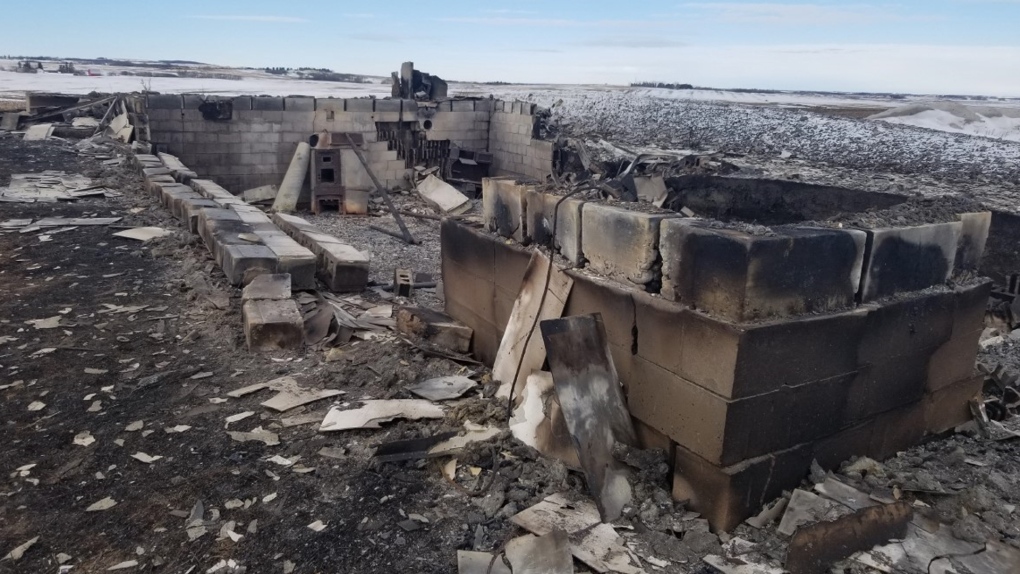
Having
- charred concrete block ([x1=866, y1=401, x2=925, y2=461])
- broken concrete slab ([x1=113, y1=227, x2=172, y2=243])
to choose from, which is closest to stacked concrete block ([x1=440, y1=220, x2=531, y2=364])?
charred concrete block ([x1=866, y1=401, x2=925, y2=461])

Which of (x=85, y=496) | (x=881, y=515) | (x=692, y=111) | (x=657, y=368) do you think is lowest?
(x=85, y=496)

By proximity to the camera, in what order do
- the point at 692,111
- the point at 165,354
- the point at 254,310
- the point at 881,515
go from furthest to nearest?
the point at 692,111 → the point at 254,310 → the point at 165,354 → the point at 881,515

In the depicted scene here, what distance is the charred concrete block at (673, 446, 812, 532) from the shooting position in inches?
128

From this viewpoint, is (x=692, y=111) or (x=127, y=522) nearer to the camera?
(x=127, y=522)

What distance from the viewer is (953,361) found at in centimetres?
423

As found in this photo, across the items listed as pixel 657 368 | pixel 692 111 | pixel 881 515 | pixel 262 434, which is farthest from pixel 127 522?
pixel 692 111

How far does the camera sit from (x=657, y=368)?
140 inches

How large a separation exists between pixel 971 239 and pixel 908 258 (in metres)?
0.72

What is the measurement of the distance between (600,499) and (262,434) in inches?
76.7

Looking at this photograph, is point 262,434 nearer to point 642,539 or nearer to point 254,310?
point 254,310

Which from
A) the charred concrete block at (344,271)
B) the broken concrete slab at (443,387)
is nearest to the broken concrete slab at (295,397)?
the broken concrete slab at (443,387)

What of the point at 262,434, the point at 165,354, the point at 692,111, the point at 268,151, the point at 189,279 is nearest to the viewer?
the point at 262,434

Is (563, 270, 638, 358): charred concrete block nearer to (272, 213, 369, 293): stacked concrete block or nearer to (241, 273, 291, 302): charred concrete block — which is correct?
(241, 273, 291, 302): charred concrete block

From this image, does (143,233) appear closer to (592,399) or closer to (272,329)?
(272,329)
